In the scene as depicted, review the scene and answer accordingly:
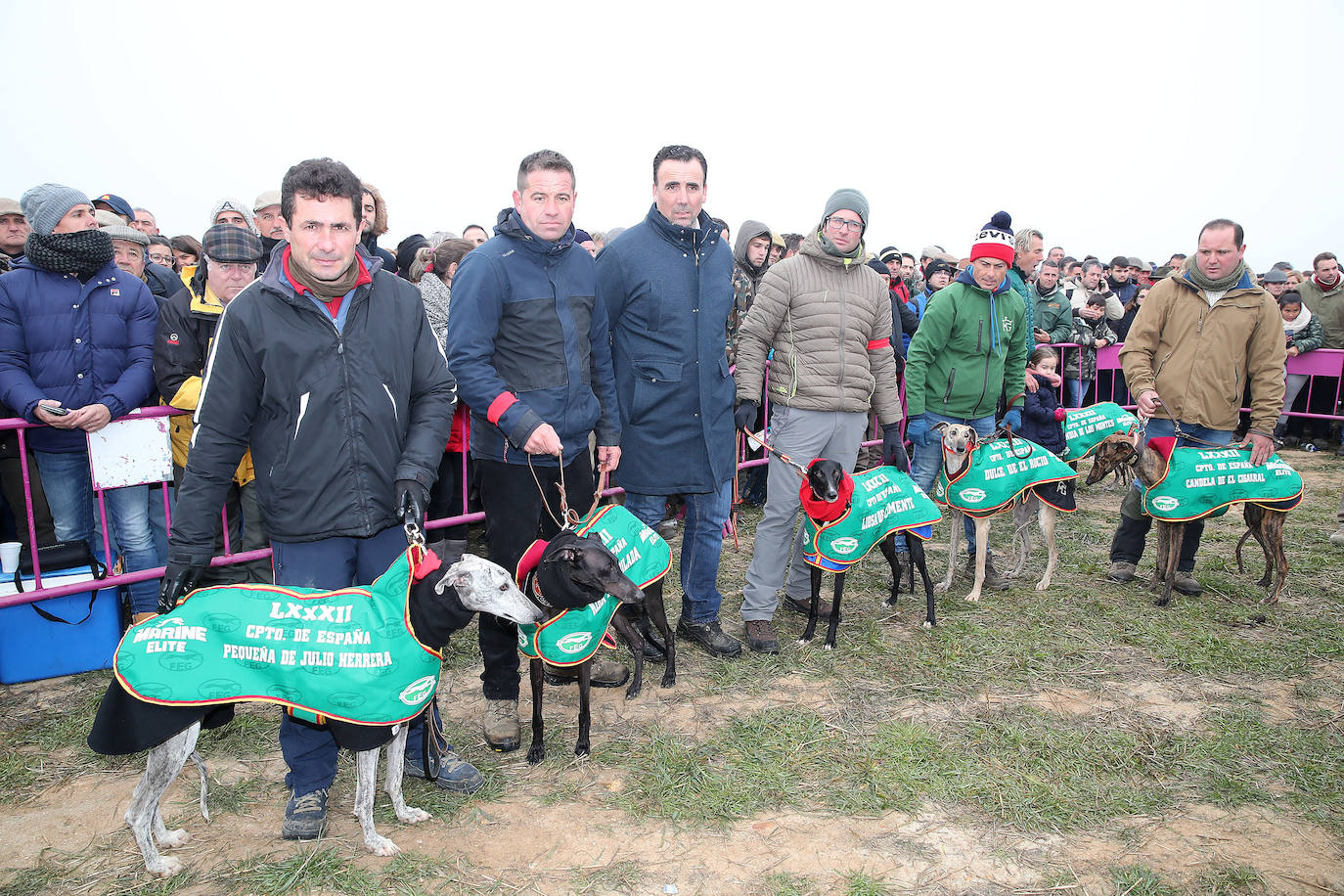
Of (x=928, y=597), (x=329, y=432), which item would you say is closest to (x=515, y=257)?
(x=329, y=432)

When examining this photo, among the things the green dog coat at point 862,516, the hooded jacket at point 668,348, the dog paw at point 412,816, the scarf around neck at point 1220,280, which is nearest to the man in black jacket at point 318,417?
the dog paw at point 412,816

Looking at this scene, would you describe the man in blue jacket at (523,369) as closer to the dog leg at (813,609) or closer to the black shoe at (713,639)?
the black shoe at (713,639)

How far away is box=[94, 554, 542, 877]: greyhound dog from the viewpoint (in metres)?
2.46

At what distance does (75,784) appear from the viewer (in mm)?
3252

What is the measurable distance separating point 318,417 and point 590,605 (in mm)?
1344

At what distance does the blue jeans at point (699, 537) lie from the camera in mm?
4316

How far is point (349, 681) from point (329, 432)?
33.5 inches

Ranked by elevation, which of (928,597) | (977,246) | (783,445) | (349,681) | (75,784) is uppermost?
(977,246)

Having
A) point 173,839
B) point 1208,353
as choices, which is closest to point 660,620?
point 173,839

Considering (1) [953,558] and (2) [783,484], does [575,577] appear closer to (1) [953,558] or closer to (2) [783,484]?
(2) [783,484]

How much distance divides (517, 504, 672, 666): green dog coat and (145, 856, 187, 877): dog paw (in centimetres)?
140

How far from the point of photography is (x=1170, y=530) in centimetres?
536

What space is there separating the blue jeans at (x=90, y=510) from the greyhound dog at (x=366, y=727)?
1.99 meters

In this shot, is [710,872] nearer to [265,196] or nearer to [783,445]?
[783,445]
